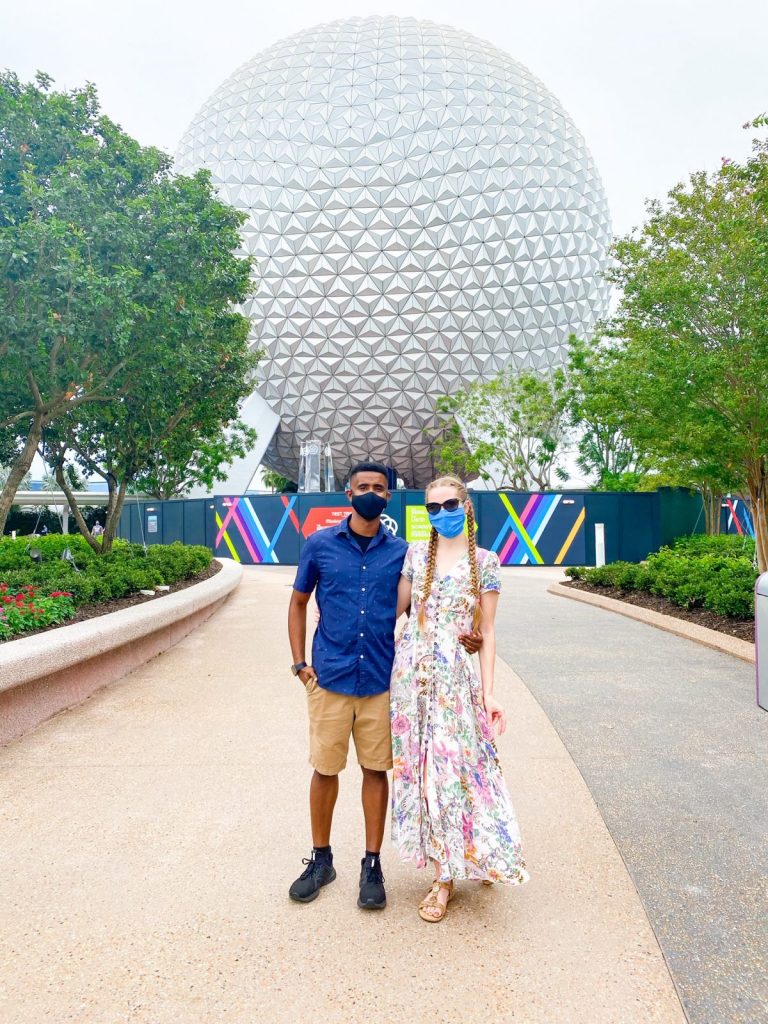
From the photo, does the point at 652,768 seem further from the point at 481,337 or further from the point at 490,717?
the point at 481,337

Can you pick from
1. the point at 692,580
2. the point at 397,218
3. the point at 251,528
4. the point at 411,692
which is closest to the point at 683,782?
the point at 411,692

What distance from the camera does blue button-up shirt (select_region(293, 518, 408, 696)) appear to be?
3.27 metres

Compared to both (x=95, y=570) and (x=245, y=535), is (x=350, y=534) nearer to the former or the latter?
(x=95, y=570)

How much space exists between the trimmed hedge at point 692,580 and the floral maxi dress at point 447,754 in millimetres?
7968

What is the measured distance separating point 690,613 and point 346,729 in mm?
9093

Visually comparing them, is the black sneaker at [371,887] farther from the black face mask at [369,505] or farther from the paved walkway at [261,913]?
the black face mask at [369,505]

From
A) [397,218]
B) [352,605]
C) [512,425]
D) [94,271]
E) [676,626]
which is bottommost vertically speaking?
[676,626]

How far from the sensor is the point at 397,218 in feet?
112

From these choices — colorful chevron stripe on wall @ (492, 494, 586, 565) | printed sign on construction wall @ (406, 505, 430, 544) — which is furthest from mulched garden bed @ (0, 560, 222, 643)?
colorful chevron stripe on wall @ (492, 494, 586, 565)

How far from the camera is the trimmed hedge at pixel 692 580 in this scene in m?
10.1

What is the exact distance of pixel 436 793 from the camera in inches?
123

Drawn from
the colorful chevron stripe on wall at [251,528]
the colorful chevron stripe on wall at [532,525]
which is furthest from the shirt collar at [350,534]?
the colorful chevron stripe on wall at [251,528]

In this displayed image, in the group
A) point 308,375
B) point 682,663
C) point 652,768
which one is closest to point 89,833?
point 652,768

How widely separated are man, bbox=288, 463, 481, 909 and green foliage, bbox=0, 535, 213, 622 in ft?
21.8
